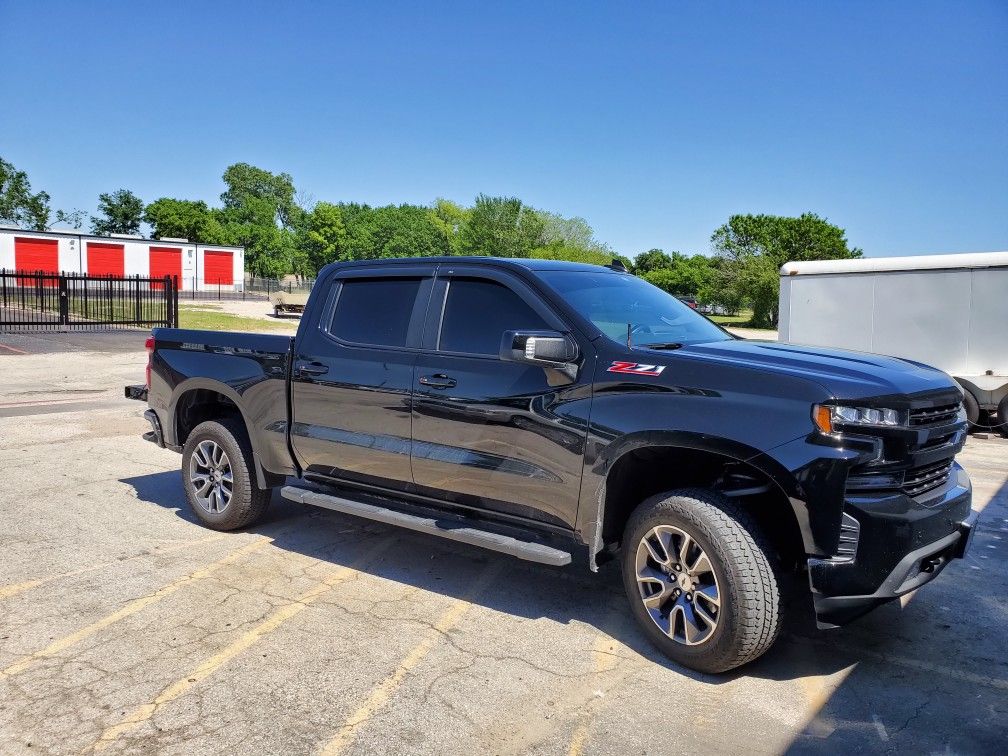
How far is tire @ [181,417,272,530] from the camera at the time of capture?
221 inches

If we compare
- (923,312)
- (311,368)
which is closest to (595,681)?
(311,368)

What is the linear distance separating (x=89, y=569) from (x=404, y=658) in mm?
2404

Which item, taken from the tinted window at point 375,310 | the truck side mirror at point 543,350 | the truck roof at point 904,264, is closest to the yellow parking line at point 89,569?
the tinted window at point 375,310

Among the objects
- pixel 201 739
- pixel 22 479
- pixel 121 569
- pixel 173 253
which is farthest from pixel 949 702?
pixel 173 253

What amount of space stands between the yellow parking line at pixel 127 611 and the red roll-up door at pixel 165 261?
6759cm

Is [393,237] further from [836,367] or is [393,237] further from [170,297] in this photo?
[836,367]

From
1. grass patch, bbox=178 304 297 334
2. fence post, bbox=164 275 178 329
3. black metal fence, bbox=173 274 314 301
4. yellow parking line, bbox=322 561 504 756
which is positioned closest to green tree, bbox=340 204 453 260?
black metal fence, bbox=173 274 314 301

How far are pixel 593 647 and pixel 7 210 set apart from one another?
10566 centimetres

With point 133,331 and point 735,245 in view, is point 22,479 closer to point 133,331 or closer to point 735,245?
point 133,331

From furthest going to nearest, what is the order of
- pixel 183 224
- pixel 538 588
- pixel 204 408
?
pixel 183 224 < pixel 204 408 < pixel 538 588

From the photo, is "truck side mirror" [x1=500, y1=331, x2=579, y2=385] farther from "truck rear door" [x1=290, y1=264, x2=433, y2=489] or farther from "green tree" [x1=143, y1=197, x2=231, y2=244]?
"green tree" [x1=143, y1=197, x2=231, y2=244]

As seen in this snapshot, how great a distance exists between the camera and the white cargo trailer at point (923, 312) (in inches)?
460

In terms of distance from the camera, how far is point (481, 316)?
4551 mm

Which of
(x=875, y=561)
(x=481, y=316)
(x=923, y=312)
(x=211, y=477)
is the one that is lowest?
(x=211, y=477)
